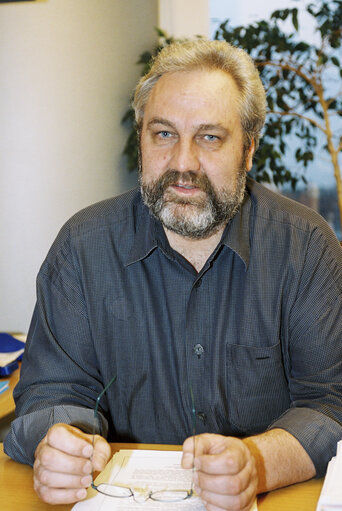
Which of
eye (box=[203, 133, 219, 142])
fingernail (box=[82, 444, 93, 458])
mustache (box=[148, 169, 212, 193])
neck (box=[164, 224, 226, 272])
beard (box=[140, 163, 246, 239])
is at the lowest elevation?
fingernail (box=[82, 444, 93, 458])

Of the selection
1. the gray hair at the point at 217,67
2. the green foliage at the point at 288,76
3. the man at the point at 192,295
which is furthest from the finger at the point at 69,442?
the green foliage at the point at 288,76

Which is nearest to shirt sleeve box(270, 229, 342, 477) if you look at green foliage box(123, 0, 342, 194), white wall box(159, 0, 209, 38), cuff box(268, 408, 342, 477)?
cuff box(268, 408, 342, 477)

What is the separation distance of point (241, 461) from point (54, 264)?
2.28 feet

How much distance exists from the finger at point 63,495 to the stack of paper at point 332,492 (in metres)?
0.36

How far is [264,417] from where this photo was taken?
1.39m

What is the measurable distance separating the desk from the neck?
0.60 metres

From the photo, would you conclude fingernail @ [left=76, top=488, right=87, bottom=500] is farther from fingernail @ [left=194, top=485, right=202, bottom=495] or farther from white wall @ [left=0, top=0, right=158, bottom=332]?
white wall @ [left=0, top=0, right=158, bottom=332]

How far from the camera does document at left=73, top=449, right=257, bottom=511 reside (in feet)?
3.11

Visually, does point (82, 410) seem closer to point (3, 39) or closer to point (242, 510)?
point (242, 510)

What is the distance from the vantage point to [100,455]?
100 cm

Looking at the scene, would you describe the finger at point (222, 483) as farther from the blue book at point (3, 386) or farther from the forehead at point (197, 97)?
the blue book at point (3, 386)

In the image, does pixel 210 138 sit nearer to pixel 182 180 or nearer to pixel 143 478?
pixel 182 180

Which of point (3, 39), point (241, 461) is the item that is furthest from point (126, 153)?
point (241, 461)

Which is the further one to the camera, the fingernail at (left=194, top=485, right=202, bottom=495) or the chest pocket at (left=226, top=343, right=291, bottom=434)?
the chest pocket at (left=226, top=343, right=291, bottom=434)
